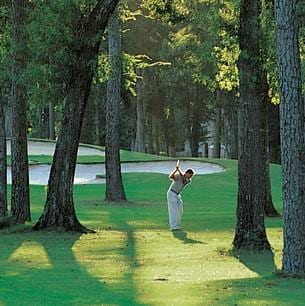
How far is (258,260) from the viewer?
46.8ft

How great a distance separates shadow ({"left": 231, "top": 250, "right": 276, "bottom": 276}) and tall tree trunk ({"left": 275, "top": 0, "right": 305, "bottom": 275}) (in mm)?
1297

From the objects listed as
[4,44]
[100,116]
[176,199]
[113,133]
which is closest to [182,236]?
[176,199]

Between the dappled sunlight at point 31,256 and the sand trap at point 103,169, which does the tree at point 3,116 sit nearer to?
the dappled sunlight at point 31,256

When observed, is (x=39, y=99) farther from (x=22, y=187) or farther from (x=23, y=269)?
(x=23, y=269)

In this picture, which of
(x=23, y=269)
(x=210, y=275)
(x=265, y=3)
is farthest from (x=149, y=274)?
(x=265, y=3)

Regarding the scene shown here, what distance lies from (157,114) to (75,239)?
51.5m

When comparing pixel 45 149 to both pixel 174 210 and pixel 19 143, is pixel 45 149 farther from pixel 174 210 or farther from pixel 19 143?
pixel 174 210

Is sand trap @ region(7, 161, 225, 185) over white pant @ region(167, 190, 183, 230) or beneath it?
over

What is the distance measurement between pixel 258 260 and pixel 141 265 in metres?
2.30

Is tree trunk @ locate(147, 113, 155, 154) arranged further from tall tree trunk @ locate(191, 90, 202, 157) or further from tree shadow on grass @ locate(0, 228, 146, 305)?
tree shadow on grass @ locate(0, 228, 146, 305)

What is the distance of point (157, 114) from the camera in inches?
2702

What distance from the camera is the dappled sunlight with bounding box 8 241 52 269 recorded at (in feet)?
44.3

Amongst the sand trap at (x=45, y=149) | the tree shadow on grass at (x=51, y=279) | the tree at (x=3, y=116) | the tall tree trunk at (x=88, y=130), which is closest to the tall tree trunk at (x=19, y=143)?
the tree at (x=3, y=116)

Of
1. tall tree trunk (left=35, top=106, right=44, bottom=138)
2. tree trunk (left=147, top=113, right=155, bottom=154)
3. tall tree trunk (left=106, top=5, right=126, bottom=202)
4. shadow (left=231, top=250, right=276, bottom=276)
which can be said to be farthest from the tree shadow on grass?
tree trunk (left=147, top=113, right=155, bottom=154)
